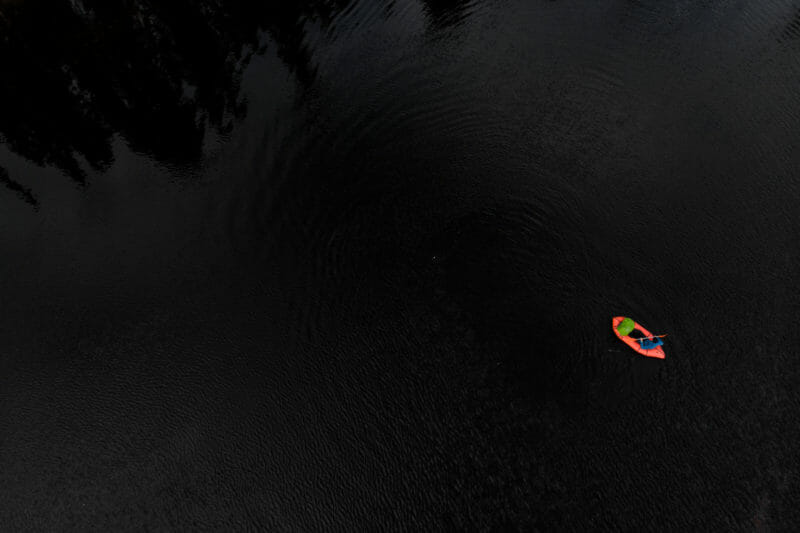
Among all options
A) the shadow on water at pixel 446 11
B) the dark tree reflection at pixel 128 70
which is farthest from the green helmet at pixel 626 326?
the shadow on water at pixel 446 11

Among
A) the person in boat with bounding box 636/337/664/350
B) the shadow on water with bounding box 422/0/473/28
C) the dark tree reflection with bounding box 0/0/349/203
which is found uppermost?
the dark tree reflection with bounding box 0/0/349/203

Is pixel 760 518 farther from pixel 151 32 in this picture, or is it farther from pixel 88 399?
pixel 151 32

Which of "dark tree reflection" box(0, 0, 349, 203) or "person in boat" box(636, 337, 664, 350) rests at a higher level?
"dark tree reflection" box(0, 0, 349, 203)

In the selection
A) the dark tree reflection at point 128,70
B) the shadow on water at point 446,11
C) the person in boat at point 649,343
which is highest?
the dark tree reflection at point 128,70

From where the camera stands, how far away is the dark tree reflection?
50.8m

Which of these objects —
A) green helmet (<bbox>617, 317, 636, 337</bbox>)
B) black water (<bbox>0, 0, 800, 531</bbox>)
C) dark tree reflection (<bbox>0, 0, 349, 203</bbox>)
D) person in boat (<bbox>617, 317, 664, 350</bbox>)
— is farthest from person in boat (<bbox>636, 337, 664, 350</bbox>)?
dark tree reflection (<bbox>0, 0, 349, 203</bbox>)

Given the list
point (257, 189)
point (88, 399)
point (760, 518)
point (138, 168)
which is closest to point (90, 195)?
point (138, 168)

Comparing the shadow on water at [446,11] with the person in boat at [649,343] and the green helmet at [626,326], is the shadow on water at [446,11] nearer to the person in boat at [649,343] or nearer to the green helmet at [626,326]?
the green helmet at [626,326]

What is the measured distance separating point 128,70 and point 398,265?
1440 inches

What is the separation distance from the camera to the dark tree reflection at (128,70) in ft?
167

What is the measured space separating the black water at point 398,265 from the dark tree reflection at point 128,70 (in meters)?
0.33

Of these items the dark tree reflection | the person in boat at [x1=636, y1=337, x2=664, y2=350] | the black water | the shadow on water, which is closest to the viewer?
the black water

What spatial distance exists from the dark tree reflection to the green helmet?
38511 millimetres

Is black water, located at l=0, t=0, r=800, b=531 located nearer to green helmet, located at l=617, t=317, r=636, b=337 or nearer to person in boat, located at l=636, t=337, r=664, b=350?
green helmet, located at l=617, t=317, r=636, b=337
